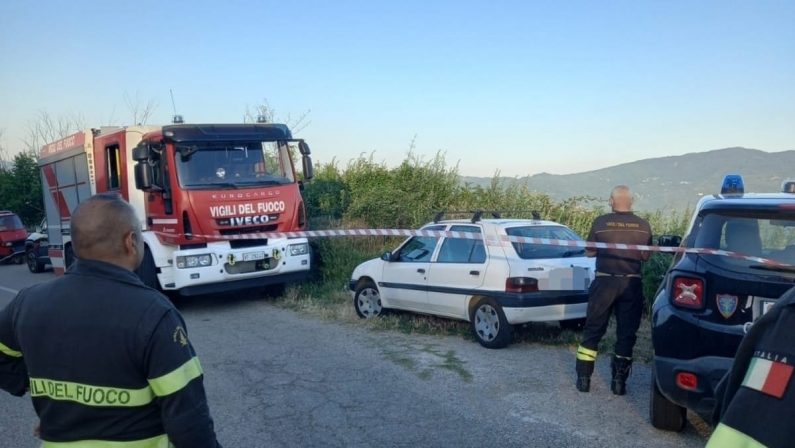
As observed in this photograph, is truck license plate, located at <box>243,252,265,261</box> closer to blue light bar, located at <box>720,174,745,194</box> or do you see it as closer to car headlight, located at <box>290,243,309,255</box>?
car headlight, located at <box>290,243,309,255</box>

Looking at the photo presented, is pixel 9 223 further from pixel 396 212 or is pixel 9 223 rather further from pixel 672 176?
pixel 672 176

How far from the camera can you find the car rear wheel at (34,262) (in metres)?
19.5

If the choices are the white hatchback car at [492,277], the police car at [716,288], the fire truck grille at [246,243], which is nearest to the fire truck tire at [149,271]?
the fire truck grille at [246,243]

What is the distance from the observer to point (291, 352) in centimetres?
795

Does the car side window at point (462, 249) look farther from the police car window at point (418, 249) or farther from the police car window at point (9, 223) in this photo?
the police car window at point (9, 223)

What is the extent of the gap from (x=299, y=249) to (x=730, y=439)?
10549mm

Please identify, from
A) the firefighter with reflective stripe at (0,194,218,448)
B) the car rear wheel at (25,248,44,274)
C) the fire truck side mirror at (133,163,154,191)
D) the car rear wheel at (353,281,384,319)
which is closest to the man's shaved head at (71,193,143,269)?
the firefighter with reflective stripe at (0,194,218,448)

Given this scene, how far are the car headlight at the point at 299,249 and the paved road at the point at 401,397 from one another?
2667mm

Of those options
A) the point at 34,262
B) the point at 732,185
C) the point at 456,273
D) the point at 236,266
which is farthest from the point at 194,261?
the point at 34,262

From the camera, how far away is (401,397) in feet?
20.2

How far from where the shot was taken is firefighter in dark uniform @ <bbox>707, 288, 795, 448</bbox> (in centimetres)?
126

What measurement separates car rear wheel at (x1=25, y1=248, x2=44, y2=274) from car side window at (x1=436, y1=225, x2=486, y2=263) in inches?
600

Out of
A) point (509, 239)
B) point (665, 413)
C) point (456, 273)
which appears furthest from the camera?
point (456, 273)

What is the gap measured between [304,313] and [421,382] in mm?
4481
